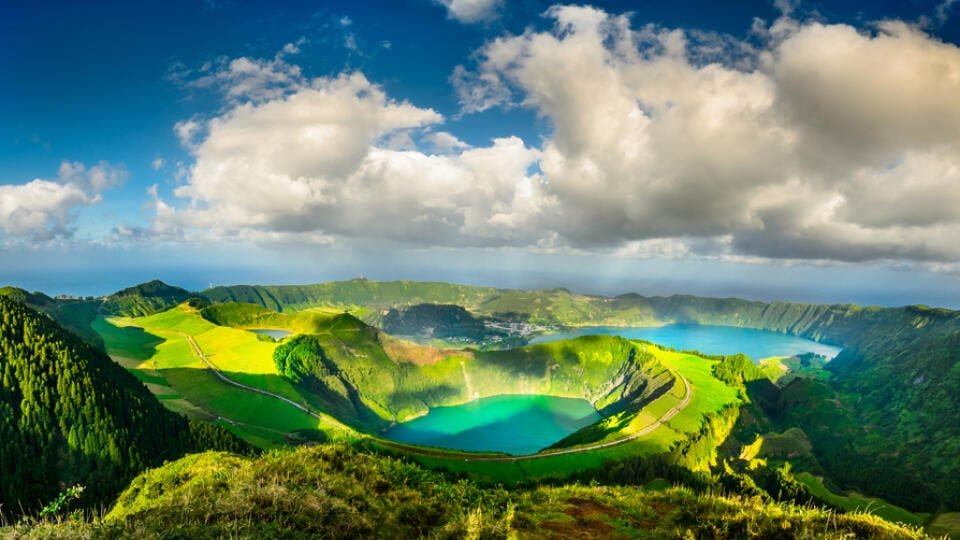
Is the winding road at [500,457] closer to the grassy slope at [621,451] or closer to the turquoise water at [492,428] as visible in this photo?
the grassy slope at [621,451]

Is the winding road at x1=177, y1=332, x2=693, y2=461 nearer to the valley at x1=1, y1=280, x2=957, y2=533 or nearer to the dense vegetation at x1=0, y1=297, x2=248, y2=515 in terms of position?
the valley at x1=1, y1=280, x2=957, y2=533

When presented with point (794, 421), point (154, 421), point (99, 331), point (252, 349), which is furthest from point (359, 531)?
point (99, 331)

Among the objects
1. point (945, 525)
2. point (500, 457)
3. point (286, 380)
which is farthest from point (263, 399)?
point (945, 525)

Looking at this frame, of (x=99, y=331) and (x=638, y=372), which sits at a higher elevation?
(x=99, y=331)

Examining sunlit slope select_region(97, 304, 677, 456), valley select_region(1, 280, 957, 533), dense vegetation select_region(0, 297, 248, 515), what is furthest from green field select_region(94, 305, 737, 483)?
dense vegetation select_region(0, 297, 248, 515)

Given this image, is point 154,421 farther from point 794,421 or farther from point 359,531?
point 794,421

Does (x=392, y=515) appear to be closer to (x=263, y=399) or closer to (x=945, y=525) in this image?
(x=945, y=525)
